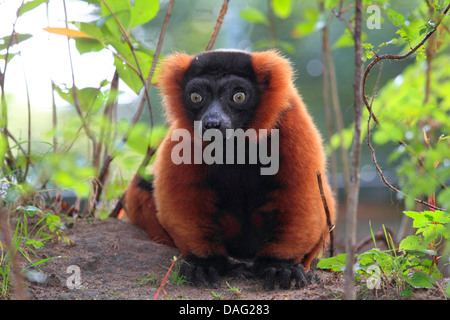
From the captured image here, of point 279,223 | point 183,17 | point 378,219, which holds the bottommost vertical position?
point 378,219

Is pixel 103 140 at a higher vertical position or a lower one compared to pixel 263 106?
lower

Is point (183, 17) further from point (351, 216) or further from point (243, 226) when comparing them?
point (351, 216)

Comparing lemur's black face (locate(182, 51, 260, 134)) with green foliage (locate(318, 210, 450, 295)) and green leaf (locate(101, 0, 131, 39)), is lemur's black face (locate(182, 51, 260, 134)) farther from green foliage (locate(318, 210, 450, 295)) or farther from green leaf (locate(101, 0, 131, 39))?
green foliage (locate(318, 210, 450, 295))

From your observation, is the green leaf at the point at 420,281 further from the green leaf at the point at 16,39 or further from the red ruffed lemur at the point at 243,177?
the green leaf at the point at 16,39

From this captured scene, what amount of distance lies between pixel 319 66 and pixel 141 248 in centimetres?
543

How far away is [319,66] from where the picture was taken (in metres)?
8.27

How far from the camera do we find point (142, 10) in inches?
168

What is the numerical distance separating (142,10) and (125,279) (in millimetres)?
2409

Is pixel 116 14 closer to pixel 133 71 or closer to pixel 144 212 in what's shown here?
pixel 133 71

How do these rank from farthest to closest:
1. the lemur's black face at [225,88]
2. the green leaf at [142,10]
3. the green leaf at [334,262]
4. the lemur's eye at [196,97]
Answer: the green leaf at [142,10]
the lemur's eye at [196,97]
the lemur's black face at [225,88]
the green leaf at [334,262]

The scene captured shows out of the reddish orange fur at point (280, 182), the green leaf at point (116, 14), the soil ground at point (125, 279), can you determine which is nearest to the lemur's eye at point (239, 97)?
the reddish orange fur at point (280, 182)

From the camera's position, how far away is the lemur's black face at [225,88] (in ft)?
12.5

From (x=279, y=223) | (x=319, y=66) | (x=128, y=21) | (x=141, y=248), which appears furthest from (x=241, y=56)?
(x=319, y=66)

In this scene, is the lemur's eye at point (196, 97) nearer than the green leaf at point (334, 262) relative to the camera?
No
